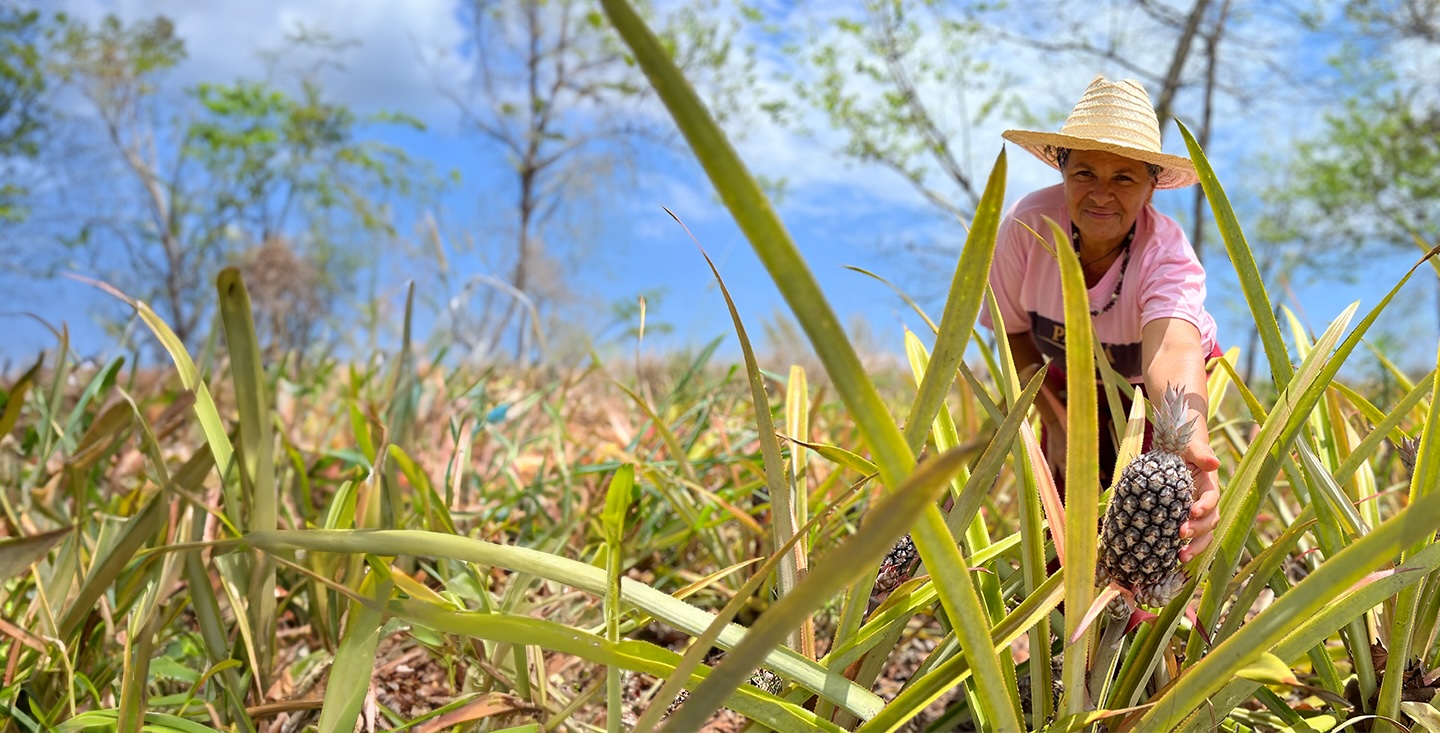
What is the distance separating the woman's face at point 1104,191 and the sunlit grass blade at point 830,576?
1.15 metres

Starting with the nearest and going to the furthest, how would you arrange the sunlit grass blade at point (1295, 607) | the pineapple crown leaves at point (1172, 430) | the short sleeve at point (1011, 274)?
the sunlit grass blade at point (1295, 607)
the pineapple crown leaves at point (1172, 430)
the short sleeve at point (1011, 274)

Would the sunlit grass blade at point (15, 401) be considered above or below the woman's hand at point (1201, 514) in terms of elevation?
above

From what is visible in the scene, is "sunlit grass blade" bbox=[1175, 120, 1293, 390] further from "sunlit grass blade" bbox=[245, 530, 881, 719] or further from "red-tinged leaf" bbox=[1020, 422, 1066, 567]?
"sunlit grass blade" bbox=[245, 530, 881, 719]

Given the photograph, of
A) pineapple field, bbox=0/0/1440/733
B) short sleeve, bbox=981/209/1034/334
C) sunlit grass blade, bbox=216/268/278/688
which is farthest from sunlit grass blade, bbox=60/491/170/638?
short sleeve, bbox=981/209/1034/334

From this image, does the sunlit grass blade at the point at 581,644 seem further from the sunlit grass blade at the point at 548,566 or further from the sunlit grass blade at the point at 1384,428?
the sunlit grass blade at the point at 1384,428

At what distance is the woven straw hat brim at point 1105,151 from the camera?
4.24ft

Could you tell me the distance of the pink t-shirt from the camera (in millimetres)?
1361

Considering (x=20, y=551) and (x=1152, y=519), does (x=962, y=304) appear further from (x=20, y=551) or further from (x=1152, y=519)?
(x=20, y=551)

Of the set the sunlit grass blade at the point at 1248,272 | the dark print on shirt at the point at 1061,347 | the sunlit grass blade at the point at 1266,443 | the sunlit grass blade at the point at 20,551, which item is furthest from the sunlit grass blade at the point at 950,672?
the dark print on shirt at the point at 1061,347

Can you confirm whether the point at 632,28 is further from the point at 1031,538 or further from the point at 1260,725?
the point at 1260,725

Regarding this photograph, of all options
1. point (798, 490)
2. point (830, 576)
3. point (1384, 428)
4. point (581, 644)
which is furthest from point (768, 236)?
point (1384, 428)

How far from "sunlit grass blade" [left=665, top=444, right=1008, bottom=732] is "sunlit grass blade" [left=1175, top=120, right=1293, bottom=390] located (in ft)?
2.20

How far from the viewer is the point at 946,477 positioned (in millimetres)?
406

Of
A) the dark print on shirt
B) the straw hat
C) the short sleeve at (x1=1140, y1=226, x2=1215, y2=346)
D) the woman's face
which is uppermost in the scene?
the straw hat
